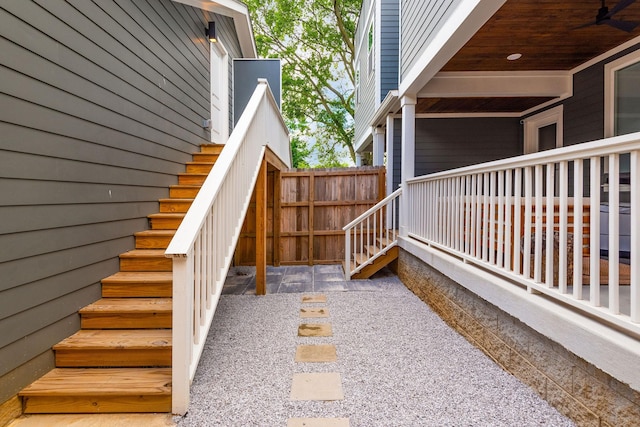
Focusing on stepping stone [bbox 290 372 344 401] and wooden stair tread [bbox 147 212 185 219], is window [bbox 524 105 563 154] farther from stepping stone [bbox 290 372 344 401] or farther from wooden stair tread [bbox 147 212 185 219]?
wooden stair tread [bbox 147 212 185 219]

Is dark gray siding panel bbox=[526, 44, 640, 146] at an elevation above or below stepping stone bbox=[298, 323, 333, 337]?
above

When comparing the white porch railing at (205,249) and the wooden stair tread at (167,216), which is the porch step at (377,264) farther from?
the wooden stair tread at (167,216)

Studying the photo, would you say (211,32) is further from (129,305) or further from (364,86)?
(364,86)

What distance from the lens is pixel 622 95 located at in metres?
3.98

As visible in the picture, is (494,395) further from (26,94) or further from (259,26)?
(259,26)

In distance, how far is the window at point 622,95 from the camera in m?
3.79

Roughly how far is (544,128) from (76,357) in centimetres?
699

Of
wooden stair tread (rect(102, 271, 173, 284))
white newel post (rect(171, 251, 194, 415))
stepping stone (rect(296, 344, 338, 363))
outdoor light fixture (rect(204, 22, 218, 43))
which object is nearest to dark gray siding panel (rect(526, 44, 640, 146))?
stepping stone (rect(296, 344, 338, 363))

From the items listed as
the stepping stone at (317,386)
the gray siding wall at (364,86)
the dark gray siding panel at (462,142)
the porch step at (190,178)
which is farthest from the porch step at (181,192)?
the gray siding wall at (364,86)

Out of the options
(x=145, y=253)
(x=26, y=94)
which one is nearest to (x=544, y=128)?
(x=145, y=253)

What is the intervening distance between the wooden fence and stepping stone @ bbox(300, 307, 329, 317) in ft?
8.78

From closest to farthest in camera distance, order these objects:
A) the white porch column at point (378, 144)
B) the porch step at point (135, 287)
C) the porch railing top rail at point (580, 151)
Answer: the porch railing top rail at point (580, 151), the porch step at point (135, 287), the white porch column at point (378, 144)

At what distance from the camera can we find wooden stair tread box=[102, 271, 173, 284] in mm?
2867

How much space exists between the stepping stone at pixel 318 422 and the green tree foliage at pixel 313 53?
14.4 metres
